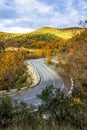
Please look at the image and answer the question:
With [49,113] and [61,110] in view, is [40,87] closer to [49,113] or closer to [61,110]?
[49,113]

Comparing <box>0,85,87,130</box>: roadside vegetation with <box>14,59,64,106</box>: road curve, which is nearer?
<box>0,85,87,130</box>: roadside vegetation

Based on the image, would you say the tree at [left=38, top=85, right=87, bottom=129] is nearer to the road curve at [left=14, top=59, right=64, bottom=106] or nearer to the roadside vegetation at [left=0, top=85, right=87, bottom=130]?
the roadside vegetation at [left=0, top=85, right=87, bottom=130]

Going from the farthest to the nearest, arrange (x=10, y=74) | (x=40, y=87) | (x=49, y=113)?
(x=10, y=74)
(x=40, y=87)
(x=49, y=113)

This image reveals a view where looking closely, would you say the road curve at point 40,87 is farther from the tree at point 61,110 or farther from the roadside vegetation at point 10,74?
the roadside vegetation at point 10,74

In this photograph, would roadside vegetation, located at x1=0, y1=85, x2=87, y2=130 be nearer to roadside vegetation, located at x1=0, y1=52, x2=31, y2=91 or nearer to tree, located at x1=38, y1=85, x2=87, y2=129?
tree, located at x1=38, y1=85, x2=87, y2=129

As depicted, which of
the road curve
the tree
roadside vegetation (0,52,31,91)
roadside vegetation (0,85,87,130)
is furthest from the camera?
roadside vegetation (0,52,31,91)

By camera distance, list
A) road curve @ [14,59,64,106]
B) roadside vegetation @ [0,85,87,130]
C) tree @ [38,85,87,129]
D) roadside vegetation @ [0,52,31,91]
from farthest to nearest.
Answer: roadside vegetation @ [0,52,31,91], road curve @ [14,59,64,106], tree @ [38,85,87,129], roadside vegetation @ [0,85,87,130]

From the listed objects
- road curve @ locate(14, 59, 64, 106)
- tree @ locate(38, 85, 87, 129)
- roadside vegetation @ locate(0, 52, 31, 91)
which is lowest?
roadside vegetation @ locate(0, 52, 31, 91)

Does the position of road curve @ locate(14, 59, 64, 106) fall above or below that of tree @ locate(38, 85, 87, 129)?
below

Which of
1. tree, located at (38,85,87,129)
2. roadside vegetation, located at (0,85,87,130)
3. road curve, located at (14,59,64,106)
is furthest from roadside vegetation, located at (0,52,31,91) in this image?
roadside vegetation, located at (0,85,87,130)

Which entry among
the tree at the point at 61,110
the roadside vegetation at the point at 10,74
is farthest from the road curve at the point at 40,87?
the roadside vegetation at the point at 10,74

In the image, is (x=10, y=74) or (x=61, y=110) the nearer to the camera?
(x=61, y=110)

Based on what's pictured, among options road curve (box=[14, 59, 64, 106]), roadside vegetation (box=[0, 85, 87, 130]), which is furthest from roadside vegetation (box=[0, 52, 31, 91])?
roadside vegetation (box=[0, 85, 87, 130])

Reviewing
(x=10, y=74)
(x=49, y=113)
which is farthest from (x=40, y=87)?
(x=49, y=113)
